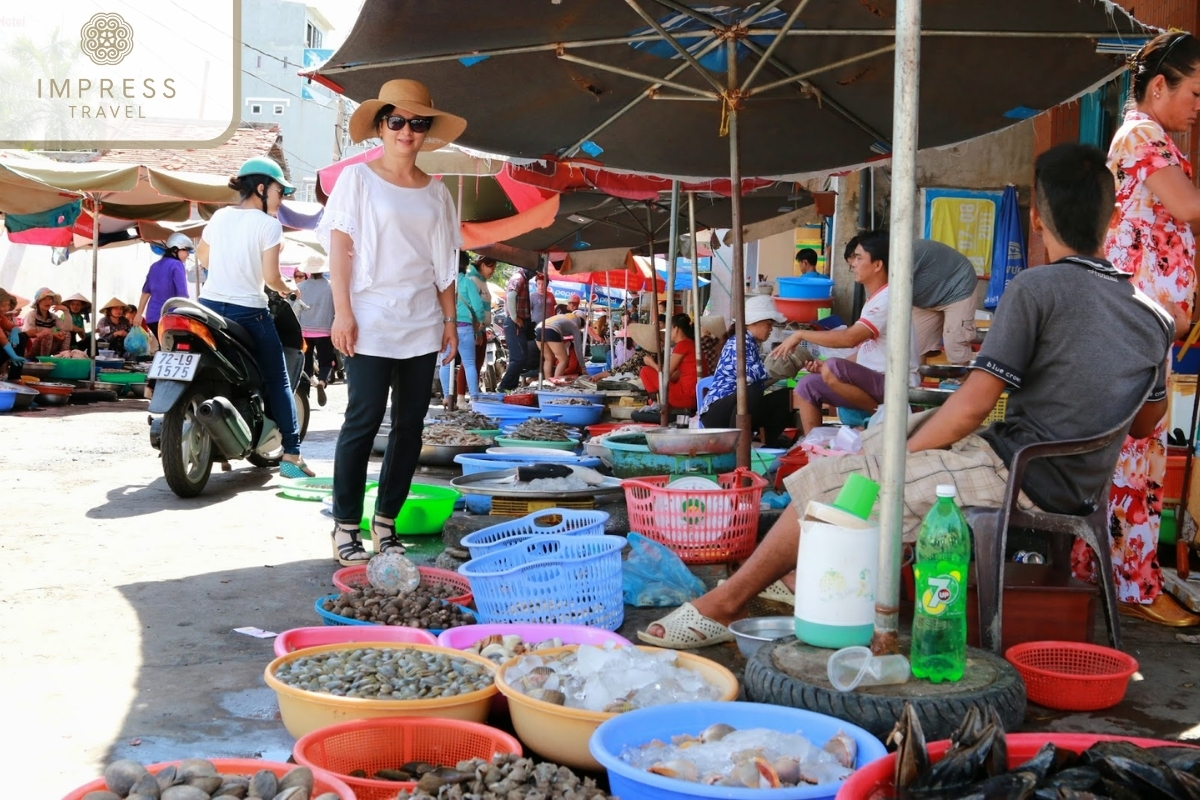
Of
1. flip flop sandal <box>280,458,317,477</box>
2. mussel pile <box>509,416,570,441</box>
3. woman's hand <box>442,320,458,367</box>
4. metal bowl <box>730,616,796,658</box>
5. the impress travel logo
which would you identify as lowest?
metal bowl <box>730,616,796,658</box>

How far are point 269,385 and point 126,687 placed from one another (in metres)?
3.90

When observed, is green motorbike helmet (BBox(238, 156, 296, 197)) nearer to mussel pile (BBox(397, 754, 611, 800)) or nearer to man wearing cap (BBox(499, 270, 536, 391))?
mussel pile (BBox(397, 754, 611, 800))

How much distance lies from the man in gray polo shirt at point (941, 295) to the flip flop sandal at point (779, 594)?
10.1 feet

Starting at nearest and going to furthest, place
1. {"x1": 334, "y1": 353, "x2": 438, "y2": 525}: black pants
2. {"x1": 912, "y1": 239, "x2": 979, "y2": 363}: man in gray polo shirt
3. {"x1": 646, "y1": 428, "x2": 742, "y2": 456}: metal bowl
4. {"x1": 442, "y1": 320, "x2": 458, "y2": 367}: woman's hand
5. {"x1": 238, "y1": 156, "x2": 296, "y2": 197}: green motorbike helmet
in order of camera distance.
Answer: {"x1": 334, "y1": 353, "x2": 438, "y2": 525}: black pants → {"x1": 442, "y1": 320, "x2": 458, "y2": 367}: woman's hand → {"x1": 646, "y1": 428, "x2": 742, "y2": 456}: metal bowl → {"x1": 238, "y1": 156, "x2": 296, "y2": 197}: green motorbike helmet → {"x1": 912, "y1": 239, "x2": 979, "y2": 363}: man in gray polo shirt

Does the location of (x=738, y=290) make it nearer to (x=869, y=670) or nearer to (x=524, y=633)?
(x=524, y=633)

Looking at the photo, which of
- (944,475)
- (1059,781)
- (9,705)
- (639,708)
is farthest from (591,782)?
(9,705)

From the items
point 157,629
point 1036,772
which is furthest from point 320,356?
point 1036,772

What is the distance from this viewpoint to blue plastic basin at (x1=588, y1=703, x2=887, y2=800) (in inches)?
72.3

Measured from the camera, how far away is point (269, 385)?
6.70m

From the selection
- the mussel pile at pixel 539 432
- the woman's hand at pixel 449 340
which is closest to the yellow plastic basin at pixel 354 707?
the woman's hand at pixel 449 340

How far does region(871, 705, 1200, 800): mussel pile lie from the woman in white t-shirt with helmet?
5248 millimetres

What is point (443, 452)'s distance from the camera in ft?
25.2

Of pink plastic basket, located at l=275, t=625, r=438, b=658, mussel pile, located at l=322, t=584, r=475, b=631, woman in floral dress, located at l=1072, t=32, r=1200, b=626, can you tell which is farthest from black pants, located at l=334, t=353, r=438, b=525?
woman in floral dress, located at l=1072, t=32, r=1200, b=626

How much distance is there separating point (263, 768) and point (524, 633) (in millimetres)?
1129
